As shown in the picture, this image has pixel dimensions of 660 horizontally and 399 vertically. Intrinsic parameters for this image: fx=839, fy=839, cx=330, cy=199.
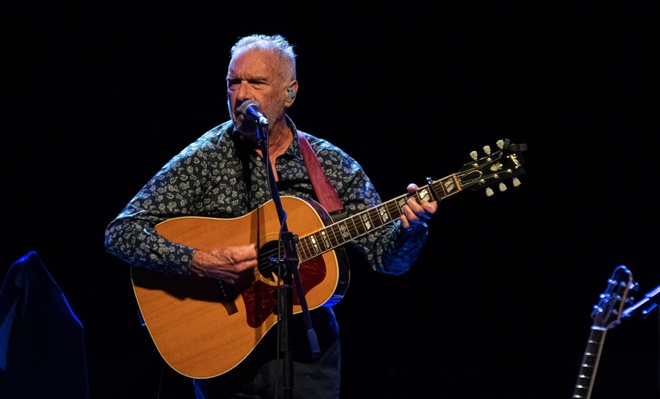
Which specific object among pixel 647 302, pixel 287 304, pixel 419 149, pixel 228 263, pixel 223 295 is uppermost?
pixel 419 149

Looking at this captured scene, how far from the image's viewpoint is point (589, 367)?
389cm

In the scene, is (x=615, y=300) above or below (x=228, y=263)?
below

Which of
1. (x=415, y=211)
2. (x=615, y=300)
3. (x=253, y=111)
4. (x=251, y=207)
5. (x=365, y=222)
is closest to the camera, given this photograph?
(x=253, y=111)

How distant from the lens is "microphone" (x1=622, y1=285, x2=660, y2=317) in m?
4.09

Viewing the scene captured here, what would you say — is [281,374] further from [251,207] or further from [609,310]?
[609,310]

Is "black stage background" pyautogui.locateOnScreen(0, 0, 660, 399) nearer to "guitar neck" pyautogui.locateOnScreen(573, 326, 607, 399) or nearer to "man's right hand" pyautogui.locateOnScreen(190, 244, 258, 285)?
"guitar neck" pyautogui.locateOnScreen(573, 326, 607, 399)

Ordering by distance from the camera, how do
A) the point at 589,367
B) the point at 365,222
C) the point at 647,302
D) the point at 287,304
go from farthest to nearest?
1. the point at 647,302
2. the point at 589,367
3. the point at 365,222
4. the point at 287,304

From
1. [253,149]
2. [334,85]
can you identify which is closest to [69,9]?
[334,85]

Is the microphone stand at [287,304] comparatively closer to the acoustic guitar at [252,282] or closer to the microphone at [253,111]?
the microphone at [253,111]

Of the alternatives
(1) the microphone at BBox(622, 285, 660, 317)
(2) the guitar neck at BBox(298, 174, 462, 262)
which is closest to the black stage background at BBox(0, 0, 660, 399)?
(1) the microphone at BBox(622, 285, 660, 317)

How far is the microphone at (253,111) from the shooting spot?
3111 millimetres

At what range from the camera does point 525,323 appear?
226 inches

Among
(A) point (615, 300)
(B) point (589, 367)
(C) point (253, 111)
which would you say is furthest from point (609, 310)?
(C) point (253, 111)

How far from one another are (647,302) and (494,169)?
1339 millimetres
